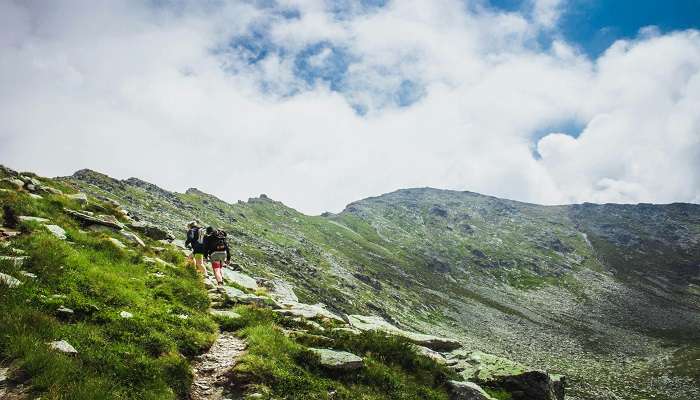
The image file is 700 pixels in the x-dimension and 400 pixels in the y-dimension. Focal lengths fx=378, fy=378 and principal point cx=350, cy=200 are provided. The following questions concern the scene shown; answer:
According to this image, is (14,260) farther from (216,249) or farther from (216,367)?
(216,249)

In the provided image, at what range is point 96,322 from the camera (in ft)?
38.1

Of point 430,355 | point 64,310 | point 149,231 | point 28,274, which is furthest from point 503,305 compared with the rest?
point 28,274

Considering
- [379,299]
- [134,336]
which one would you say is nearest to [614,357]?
[379,299]

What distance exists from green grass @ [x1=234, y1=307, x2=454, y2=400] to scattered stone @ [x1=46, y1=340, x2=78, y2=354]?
4284mm

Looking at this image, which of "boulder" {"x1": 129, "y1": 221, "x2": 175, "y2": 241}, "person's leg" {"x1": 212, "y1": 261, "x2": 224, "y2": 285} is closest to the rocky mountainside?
"boulder" {"x1": 129, "y1": 221, "x2": 175, "y2": 241}

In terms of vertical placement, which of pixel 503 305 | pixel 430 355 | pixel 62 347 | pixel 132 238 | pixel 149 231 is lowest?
pixel 62 347

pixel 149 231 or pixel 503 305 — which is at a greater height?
pixel 503 305

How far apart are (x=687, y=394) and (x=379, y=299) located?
68083 millimetres

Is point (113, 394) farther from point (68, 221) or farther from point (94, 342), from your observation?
point (68, 221)

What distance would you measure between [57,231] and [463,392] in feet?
61.3

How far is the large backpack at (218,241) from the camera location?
2252 centimetres

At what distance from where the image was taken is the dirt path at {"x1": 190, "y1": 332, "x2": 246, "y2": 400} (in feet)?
35.1

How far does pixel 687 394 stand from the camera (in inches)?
2346

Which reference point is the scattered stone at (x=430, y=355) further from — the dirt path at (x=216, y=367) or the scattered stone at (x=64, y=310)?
the scattered stone at (x=64, y=310)
